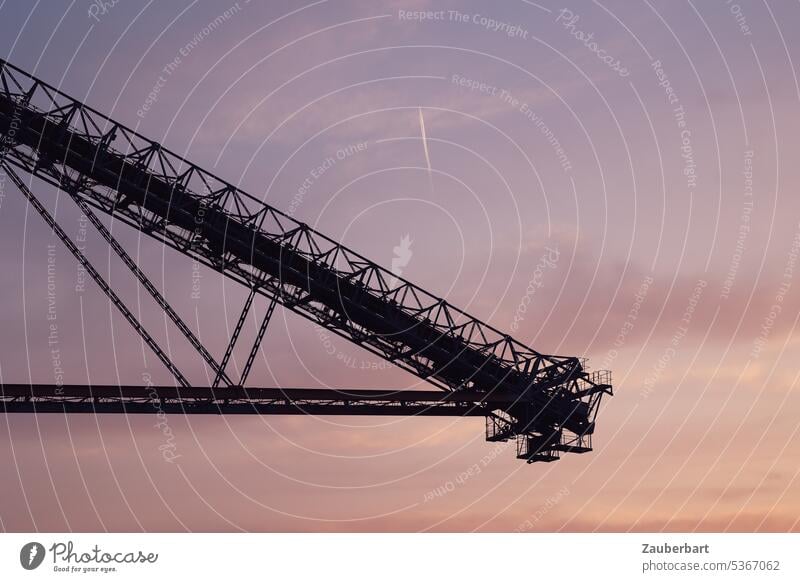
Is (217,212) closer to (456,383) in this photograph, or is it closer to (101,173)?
(101,173)

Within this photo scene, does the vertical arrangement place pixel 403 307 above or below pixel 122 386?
above

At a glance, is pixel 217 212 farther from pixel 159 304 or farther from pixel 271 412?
pixel 271 412

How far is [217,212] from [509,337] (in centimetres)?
1672

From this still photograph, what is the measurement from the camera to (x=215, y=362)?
5419cm

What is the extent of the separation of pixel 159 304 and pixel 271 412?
Answer: 784 centimetres

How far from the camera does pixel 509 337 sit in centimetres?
5844

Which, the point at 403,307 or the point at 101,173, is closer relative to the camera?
the point at 101,173
